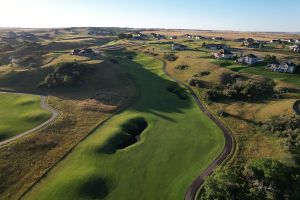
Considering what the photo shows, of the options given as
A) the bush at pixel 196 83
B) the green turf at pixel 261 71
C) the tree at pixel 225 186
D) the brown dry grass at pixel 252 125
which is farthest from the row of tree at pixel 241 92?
the tree at pixel 225 186

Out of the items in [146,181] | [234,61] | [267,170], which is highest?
[234,61]

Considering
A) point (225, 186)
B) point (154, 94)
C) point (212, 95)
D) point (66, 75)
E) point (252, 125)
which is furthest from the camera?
point (66, 75)

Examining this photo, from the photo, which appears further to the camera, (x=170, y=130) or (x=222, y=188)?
(x=170, y=130)

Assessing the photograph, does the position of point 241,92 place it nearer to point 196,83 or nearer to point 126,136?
point 196,83

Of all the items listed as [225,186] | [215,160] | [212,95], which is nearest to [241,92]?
[212,95]

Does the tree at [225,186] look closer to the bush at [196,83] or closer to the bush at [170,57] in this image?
the bush at [196,83]

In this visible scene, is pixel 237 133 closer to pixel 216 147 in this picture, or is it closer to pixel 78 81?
pixel 216 147

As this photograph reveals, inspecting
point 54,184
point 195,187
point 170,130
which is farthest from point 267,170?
point 54,184
